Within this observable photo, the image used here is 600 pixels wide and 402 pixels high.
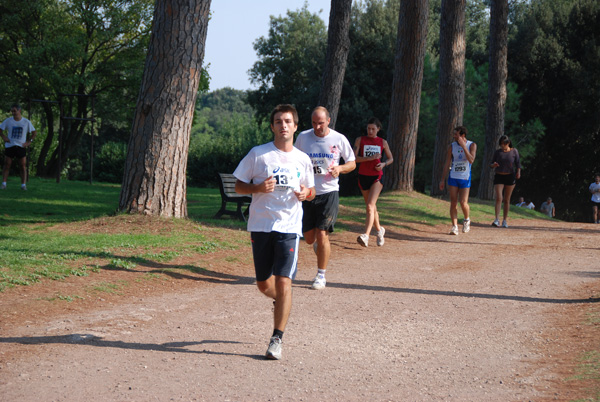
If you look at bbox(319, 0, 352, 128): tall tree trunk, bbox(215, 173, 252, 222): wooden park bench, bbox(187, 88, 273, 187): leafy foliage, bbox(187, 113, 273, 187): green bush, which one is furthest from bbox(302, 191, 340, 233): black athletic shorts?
bbox(187, 113, 273, 187): green bush

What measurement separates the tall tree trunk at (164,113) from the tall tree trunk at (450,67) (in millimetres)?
12447

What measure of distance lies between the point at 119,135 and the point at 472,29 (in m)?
27.9

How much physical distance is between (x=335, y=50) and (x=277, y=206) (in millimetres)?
12804

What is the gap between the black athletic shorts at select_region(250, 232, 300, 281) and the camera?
560 centimetres

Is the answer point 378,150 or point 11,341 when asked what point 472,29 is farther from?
point 11,341

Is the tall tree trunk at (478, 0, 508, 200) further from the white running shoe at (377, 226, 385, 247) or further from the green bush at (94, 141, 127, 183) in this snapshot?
the green bush at (94, 141, 127, 183)

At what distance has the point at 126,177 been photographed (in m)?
11.5

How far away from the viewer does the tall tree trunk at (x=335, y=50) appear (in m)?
17.7

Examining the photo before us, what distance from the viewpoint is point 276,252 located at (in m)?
5.62

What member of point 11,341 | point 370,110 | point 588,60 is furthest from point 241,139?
point 11,341

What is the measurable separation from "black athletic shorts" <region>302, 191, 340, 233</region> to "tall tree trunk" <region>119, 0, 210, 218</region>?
3.70 m

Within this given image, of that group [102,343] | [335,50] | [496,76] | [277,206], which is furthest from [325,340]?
[496,76]

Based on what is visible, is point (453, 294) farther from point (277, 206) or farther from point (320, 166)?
point (277, 206)

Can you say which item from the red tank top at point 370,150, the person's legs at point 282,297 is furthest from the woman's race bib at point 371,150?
the person's legs at point 282,297
